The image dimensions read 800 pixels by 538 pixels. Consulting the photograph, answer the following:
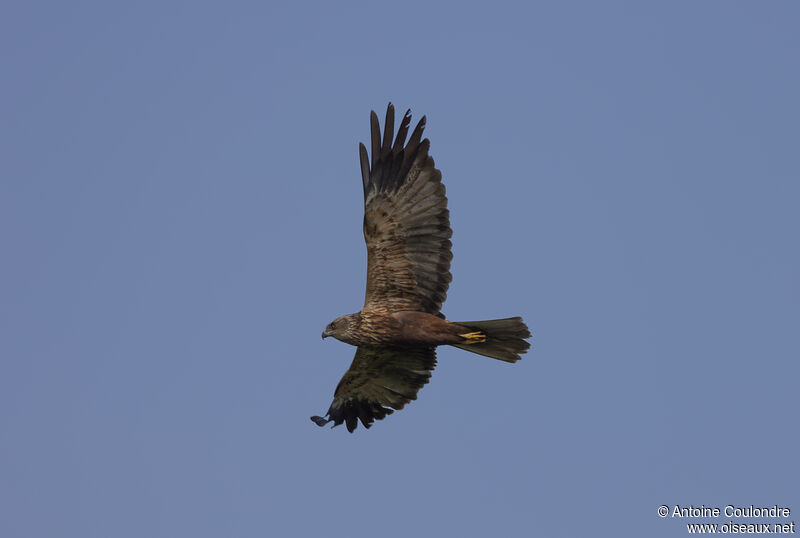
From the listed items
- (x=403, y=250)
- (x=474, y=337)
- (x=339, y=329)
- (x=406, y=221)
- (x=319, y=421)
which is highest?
(x=406, y=221)

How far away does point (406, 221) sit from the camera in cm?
1285

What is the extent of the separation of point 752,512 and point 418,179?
6.39m

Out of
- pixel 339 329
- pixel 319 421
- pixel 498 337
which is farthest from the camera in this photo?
pixel 319 421

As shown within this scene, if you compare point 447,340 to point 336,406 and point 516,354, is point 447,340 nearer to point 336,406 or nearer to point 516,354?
point 516,354

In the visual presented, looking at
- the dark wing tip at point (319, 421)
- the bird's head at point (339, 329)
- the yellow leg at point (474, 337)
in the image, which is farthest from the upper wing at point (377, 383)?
the yellow leg at point (474, 337)

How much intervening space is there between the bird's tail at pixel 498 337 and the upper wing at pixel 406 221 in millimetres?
756

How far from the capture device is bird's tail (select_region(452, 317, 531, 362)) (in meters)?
12.2

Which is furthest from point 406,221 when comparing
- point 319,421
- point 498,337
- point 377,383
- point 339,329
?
point 319,421

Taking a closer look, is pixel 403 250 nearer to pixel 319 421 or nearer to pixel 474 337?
pixel 474 337

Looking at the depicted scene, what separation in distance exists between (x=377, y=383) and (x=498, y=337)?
8.88 ft

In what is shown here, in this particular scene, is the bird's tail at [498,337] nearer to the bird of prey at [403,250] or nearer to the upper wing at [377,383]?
the bird of prey at [403,250]

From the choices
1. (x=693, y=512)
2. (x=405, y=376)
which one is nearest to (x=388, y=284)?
(x=405, y=376)

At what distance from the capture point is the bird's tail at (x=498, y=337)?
1224 centimetres

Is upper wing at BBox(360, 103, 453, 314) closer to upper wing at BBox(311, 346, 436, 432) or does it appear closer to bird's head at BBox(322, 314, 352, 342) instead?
bird's head at BBox(322, 314, 352, 342)
